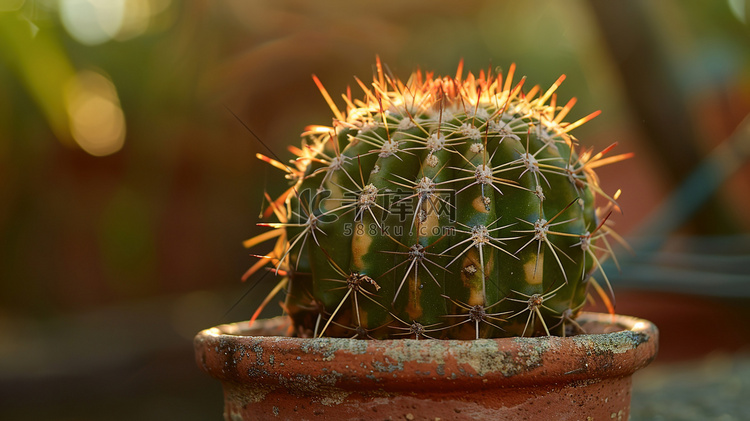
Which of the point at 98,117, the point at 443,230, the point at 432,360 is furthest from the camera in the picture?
the point at 98,117

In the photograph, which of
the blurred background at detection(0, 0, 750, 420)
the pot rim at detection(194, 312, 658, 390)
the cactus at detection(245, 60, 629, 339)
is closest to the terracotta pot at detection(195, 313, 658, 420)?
the pot rim at detection(194, 312, 658, 390)

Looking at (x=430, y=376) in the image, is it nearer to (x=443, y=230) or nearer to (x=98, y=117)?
(x=443, y=230)

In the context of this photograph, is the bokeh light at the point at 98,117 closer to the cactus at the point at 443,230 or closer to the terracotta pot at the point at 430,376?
the cactus at the point at 443,230

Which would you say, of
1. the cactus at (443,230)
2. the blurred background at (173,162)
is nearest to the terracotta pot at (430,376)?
the cactus at (443,230)

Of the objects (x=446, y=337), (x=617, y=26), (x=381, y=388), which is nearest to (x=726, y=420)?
(x=446, y=337)

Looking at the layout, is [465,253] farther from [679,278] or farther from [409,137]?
[679,278]

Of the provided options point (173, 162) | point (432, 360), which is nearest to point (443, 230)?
point (432, 360)
